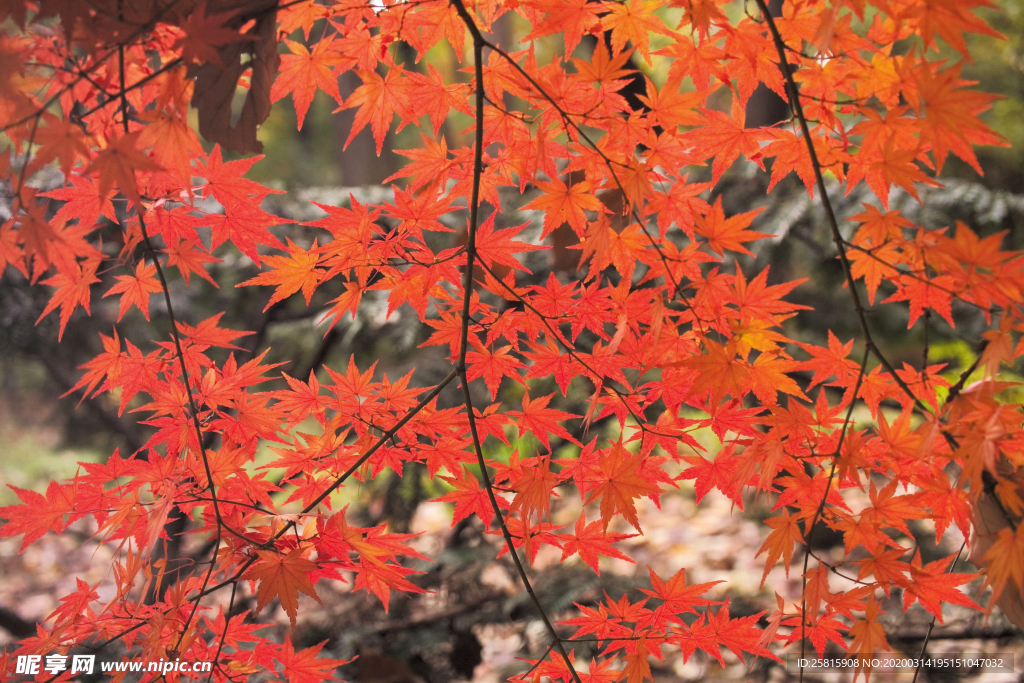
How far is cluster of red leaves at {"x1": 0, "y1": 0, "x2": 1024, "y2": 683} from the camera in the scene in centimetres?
52

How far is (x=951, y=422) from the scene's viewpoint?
1.83 feet

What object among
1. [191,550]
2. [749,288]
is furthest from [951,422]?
[191,550]

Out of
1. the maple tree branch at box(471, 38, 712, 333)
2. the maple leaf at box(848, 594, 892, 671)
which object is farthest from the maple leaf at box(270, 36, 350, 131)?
the maple leaf at box(848, 594, 892, 671)

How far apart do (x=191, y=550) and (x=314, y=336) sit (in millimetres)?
958

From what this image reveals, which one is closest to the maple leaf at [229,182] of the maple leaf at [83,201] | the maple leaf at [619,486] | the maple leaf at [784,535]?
the maple leaf at [83,201]

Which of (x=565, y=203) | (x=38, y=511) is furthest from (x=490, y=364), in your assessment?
(x=38, y=511)

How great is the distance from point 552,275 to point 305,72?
0.38 metres

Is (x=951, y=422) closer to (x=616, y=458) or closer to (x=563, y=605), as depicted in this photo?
(x=616, y=458)

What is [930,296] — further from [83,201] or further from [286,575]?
[83,201]

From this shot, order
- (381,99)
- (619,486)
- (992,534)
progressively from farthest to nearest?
(381,99) < (619,486) < (992,534)

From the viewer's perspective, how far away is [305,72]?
0.75m

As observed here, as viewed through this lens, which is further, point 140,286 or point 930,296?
point 140,286

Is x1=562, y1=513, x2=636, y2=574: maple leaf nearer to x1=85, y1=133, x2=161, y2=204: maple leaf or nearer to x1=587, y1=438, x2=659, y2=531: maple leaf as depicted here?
x1=587, y1=438, x2=659, y2=531: maple leaf

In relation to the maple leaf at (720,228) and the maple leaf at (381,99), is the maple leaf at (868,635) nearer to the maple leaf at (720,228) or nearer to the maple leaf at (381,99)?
the maple leaf at (720,228)
